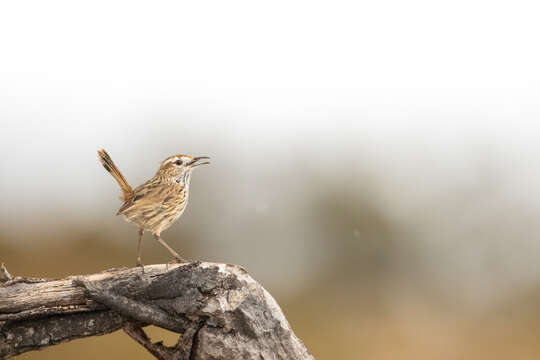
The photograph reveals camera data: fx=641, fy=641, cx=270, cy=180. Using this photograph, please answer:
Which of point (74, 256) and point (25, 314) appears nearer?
point (25, 314)

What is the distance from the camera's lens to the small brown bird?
430cm

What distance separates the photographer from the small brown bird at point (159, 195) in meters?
4.30

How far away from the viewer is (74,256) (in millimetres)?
7949

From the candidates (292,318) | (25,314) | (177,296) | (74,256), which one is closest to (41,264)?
(74,256)

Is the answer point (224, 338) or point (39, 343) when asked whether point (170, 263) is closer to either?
point (224, 338)

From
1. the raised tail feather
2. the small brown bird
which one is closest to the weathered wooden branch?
the small brown bird

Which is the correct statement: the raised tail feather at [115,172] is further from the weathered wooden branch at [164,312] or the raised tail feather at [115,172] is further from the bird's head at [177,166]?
the weathered wooden branch at [164,312]

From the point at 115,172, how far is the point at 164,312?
3.46 feet

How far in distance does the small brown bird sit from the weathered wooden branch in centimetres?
23

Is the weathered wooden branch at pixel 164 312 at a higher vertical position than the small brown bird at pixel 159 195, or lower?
lower

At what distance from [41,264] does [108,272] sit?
3.75 meters

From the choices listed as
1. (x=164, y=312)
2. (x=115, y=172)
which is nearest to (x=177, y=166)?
(x=115, y=172)

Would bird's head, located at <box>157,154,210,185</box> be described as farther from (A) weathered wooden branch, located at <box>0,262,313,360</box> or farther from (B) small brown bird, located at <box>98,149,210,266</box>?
(A) weathered wooden branch, located at <box>0,262,313,360</box>

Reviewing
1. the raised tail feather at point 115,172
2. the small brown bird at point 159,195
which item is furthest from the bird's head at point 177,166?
the raised tail feather at point 115,172
